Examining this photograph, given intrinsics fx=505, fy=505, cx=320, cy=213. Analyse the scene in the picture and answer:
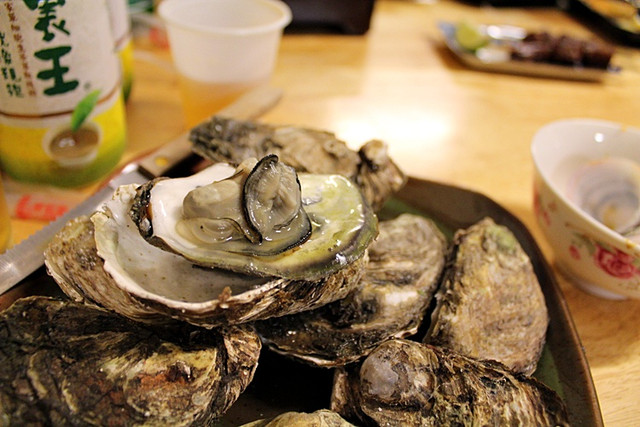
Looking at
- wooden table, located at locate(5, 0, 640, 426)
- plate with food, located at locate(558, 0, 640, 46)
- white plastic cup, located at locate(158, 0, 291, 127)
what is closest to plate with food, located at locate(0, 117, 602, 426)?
wooden table, located at locate(5, 0, 640, 426)

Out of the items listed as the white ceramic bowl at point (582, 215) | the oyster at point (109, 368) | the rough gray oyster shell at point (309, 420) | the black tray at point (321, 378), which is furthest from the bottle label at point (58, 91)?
the white ceramic bowl at point (582, 215)

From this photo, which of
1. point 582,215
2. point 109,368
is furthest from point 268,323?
point 582,215

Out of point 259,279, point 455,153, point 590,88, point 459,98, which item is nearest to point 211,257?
point 259,279

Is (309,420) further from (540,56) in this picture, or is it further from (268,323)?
(540,56)

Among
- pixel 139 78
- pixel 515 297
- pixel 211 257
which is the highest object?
pixel 211 257

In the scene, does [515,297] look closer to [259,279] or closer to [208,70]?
[259,279]
